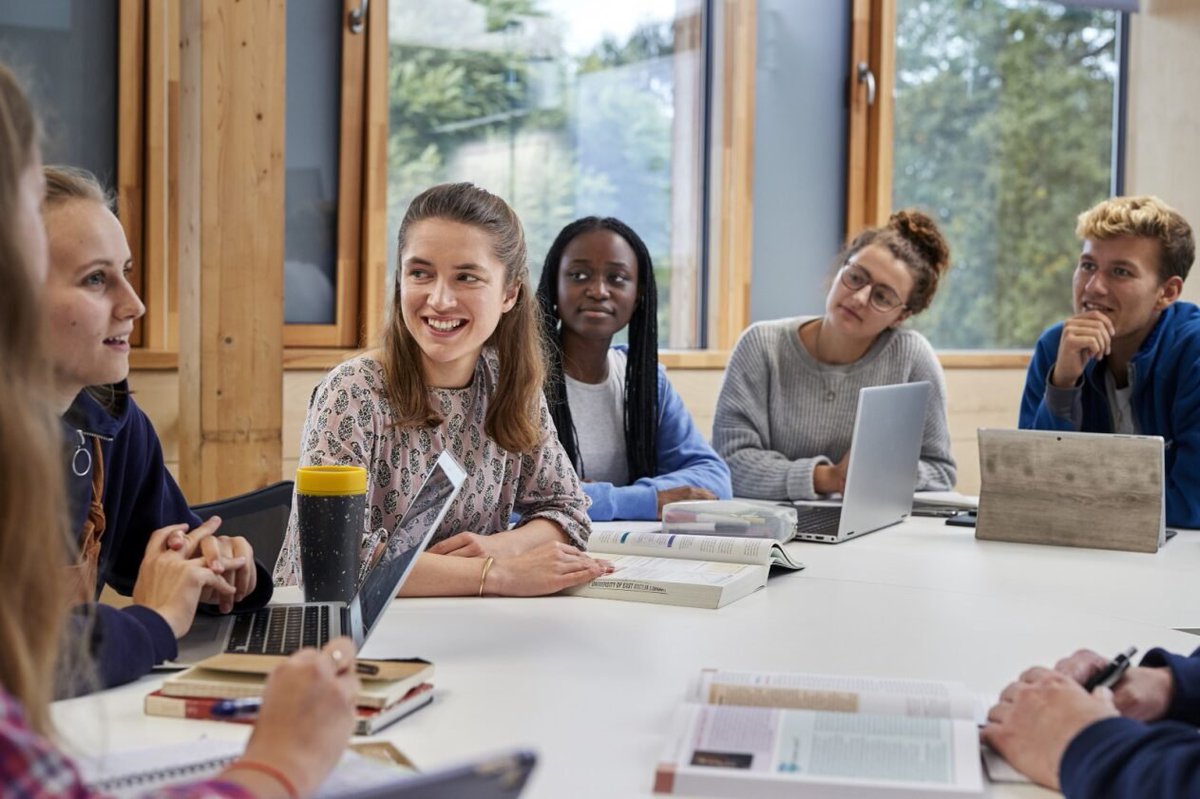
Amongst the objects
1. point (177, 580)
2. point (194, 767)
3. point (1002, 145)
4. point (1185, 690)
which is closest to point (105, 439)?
point (177, 580)

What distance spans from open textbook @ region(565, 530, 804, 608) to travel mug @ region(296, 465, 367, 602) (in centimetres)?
35

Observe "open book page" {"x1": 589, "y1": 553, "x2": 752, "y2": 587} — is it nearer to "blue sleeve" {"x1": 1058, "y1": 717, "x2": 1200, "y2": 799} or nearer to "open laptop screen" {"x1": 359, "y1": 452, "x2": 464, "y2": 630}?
"open laptop screen" {"x1": 359, "y1": 452, "x2": 464, "y2": 630}

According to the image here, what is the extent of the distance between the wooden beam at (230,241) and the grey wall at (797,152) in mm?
1953

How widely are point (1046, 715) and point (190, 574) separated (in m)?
0.95

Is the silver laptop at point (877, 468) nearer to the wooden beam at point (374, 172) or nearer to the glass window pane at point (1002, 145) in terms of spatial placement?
the wooden beam at point (374, 172)

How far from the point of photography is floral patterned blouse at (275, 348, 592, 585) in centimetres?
193

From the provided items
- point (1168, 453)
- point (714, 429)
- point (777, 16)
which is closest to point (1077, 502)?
point (1168, 453)

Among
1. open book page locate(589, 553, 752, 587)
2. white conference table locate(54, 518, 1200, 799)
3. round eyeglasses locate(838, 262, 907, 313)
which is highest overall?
round eyeglasses locate(838, 262, 907, 313)

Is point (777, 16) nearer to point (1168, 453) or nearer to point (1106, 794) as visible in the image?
point (1168, 453)

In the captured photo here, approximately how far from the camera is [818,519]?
2578mm

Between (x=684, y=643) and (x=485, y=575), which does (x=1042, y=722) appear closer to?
(x=684, y=643)

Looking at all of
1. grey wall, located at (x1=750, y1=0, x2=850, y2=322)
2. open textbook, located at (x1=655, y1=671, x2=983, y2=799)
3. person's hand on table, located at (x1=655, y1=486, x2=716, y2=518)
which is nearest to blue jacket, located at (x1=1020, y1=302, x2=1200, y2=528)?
person's hand on table, located at (x1=655, y1=486, x2=716, y2=518)

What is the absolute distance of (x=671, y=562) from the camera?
79.0 inches

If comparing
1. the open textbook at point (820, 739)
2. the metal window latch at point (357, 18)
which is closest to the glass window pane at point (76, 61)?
the metal window latch at point (357, 18)
